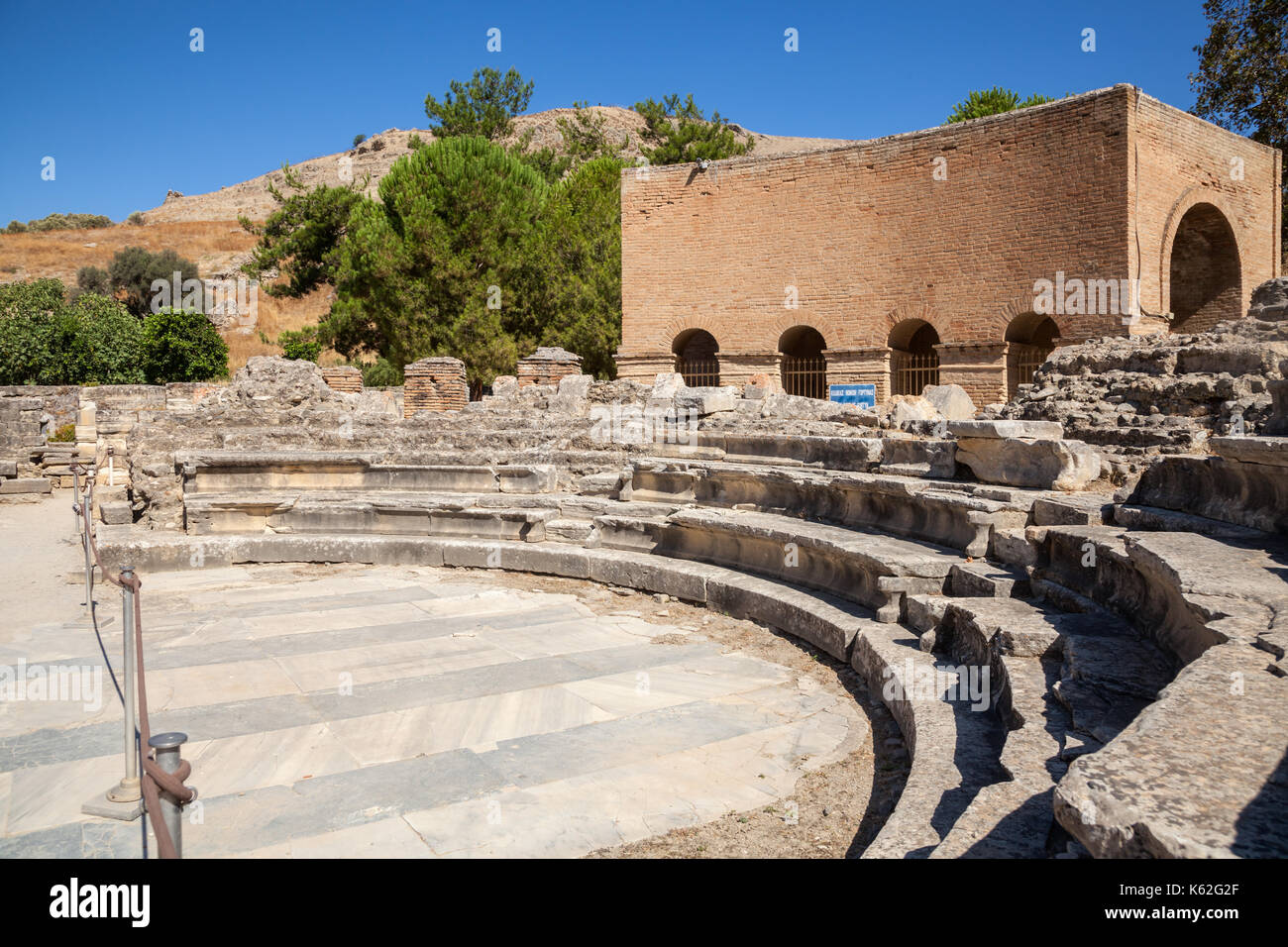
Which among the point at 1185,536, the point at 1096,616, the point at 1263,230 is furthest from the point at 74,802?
the point at 1263,230

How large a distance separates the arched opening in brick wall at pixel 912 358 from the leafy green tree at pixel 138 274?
37089mm

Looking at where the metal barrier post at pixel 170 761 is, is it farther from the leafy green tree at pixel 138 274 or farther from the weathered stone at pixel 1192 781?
the leafy green tree at pixel 138 274

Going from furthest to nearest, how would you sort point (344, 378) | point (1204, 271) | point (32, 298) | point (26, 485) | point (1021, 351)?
point (32, 298) < point (1204, 271) < point (1021, 351) < point (26, 485) < point (344, 378)

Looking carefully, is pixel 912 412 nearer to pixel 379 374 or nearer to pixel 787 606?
pixel 787 606

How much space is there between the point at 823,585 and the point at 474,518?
13.5 feet

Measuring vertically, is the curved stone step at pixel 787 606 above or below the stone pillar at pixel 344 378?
below

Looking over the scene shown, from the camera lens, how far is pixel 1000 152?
1697 centimetres

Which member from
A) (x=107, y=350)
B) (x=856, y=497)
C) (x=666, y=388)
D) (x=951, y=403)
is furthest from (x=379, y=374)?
(x=856, y=497)

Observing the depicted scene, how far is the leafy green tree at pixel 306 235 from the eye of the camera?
32719 millimetres

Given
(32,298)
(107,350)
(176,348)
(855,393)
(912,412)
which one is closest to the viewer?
(912,412)

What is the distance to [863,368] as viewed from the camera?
19109mm

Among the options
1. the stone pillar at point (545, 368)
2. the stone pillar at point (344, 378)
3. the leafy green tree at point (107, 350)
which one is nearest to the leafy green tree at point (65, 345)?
the leafy green tree at point (107, 350)

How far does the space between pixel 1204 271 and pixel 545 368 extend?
1395 cm

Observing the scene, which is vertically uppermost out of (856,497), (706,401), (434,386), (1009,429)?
(434,386)
